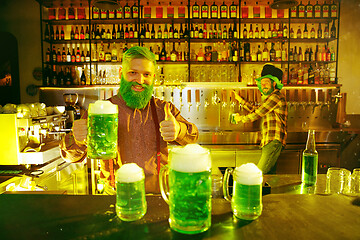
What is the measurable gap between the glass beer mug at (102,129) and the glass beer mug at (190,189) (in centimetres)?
36

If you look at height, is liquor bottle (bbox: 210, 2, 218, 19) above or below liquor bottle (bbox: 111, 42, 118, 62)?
above

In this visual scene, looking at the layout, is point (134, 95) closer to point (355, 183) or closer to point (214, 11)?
point (355, 183)

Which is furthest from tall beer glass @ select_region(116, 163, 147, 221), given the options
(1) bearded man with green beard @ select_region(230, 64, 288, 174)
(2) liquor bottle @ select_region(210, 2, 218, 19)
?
(2) liquor bottle @ select_region(210, 2, 218, 19)

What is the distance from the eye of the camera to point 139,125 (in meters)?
1.68

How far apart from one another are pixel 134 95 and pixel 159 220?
3.15ft

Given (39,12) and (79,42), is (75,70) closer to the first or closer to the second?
(79,42)

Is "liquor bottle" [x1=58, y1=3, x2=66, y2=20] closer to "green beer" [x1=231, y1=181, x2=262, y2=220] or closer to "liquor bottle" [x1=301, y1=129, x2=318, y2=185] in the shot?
"liquor bottle" [x1=301, y1=129, x2=318, y2=185]

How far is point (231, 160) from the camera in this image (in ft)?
13.0

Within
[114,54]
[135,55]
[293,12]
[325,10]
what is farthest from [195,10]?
[135,55]

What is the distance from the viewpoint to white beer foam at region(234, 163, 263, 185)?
0.78 m

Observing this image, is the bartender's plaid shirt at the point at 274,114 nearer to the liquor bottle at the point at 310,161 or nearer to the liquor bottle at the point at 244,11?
the liquor bottle at the point at 310,161

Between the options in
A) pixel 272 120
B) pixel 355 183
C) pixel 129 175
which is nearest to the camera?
pixel 129 175

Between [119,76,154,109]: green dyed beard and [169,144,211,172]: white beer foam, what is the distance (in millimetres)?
959

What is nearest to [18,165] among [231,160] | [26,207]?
[26,207]
